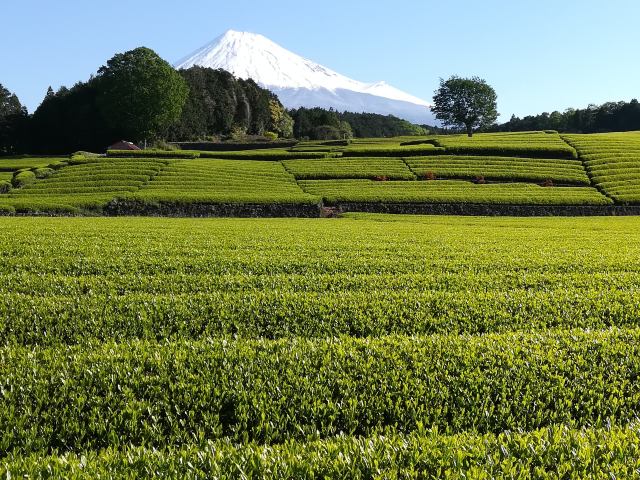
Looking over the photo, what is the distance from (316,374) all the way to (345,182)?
45.3 metres

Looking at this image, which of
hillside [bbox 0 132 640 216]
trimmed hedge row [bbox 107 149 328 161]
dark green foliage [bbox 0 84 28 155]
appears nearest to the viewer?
hillside [bbox 0 132 640 216]

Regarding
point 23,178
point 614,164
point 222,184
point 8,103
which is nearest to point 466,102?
point 614,164

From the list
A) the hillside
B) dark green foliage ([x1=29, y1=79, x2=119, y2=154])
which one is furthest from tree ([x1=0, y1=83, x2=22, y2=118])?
the hillside

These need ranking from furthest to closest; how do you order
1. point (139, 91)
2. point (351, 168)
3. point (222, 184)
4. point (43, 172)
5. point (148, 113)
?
point (148, 113), point (139, 91), point (351, 168), point (43, 172), point (222, 184)

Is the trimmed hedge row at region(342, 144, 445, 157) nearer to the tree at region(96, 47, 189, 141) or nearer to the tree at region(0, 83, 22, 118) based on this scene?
the tree at region(96, 47, 189, 141)

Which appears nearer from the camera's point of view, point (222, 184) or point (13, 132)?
point (222, 184)

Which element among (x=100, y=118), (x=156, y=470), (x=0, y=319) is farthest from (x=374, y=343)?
(x=100, y=118)

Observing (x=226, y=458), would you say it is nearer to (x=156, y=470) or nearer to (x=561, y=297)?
(x=156, y=470)

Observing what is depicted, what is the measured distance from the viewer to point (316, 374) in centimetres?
621

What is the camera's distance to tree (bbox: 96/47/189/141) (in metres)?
76.2

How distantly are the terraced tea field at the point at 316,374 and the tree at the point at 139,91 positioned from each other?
70.4m

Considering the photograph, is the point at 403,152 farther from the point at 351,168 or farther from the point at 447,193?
the point at 447,193

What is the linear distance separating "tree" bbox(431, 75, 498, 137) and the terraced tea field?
334 feet

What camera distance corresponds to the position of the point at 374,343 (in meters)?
7.20
